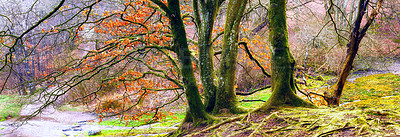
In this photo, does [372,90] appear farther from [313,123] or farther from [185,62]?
[185,62]

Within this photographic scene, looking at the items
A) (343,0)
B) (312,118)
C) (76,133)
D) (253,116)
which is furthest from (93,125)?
(343,0)

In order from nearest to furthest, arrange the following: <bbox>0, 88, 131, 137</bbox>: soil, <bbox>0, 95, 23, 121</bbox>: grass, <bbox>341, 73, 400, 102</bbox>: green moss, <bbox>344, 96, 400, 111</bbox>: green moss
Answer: <bbox>344, 96, 400, 111</bbox>: green moss < <bbox>341, 73, 400, 102</bbox>: green moss < <bbox>0, 88, 131, 137</bbox>: soil < <bbox>0, 95, 23, 121</bbox>: grass

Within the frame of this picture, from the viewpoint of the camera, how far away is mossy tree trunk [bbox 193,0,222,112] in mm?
5953

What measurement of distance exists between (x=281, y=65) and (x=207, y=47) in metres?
1.96

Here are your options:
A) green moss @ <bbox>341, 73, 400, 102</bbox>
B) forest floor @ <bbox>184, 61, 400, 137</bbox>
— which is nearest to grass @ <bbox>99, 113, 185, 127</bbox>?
forest floor @ <bbox>184, 61, 400, 137</bbox>

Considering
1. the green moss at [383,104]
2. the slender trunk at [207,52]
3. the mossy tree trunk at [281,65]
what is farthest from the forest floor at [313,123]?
the slender trunk at [207,52]

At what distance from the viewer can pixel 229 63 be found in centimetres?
592

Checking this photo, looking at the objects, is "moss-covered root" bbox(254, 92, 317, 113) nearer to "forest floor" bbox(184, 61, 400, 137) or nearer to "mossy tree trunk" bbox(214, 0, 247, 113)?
"forest floor" bbox(184, 61, 400, 137)

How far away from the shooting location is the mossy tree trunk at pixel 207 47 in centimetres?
595

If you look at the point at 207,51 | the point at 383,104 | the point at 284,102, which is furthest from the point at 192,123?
the point at 383,104

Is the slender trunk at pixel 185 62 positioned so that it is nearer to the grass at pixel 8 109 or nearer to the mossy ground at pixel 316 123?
the mossy ground at pixel 316 123

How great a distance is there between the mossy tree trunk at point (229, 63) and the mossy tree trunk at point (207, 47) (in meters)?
0.30

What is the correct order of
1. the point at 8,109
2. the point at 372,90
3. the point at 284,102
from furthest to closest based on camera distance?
the point at 8,109 → the point at 372,90 → the point at 284,102

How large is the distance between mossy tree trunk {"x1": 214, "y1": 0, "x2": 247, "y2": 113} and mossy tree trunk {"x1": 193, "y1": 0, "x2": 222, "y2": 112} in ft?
1.00
